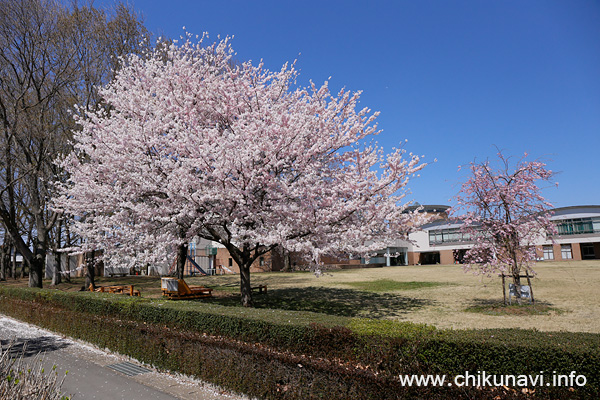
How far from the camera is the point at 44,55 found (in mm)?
19703

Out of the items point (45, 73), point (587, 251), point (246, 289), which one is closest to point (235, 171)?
point (246, 289)

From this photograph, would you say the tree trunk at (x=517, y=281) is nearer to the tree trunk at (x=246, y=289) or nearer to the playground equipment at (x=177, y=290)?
the tree trunk at (x=246, y=289)

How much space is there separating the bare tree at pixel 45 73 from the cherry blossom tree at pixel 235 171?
6.81 metres

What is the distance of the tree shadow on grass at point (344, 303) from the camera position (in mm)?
15281

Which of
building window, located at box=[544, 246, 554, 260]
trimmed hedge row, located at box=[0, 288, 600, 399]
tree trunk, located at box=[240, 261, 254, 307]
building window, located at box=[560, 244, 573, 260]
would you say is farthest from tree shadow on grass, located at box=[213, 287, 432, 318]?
building window, located at box=[544, 246, 554, 260]

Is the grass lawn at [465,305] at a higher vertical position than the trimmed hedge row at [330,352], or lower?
lower

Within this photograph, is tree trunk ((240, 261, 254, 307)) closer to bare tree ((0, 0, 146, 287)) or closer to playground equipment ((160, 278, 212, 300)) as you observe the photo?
playground equipment ((160, 278, 212, 300))

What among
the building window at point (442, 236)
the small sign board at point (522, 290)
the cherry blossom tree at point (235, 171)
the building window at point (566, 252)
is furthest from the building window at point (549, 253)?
the cherry blossom tree at point (235, 171)

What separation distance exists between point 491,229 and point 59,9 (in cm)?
2338

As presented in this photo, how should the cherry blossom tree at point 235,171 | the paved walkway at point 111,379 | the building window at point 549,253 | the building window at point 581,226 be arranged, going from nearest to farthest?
1. the paved walkway at point 111,379
2. the cherry blossom tree at point 235,171
3. the building window at point 581,226
4. the building window at point 549,253

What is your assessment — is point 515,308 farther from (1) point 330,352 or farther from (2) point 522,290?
(1) point 330,352

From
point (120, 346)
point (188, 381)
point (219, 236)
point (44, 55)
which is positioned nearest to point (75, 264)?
point (44, 55)

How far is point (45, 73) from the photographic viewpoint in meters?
19.6

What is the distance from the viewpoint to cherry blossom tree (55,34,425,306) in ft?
37.4
